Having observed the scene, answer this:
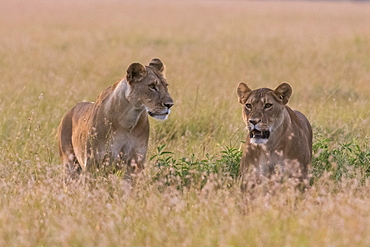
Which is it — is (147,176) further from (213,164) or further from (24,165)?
(24,165)

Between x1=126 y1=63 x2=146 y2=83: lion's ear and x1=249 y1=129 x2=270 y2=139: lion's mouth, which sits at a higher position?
x1=126 y1=63 x2=146 y2=83: lion's ear

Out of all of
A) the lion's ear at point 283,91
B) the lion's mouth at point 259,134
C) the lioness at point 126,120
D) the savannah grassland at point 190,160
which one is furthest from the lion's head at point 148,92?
the lion's ear at point 283,91

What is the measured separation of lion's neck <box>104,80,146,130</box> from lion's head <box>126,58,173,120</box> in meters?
0.05

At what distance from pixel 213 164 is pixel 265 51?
12.5m

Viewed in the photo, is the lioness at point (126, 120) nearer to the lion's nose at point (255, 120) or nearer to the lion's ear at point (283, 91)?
the lion's nose at point (255, 120)

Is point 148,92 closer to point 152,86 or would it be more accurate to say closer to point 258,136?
point 152,86

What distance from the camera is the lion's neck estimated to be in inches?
255

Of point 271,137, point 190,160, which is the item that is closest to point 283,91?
point 271,137

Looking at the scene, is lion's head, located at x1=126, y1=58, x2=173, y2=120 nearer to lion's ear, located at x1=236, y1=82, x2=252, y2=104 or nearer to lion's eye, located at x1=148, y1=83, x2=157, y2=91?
lion's eye, located at x1=148, y1=83, x2=157, y2=91

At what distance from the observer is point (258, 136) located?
605 cm

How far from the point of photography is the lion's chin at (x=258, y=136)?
594cm

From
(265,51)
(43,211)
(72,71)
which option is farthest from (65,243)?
(265,51)

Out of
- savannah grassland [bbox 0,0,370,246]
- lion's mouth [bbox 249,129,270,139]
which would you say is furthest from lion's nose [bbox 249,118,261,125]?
savannah grassland [bbox 0,0,370,246]

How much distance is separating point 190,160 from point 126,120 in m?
0.78
